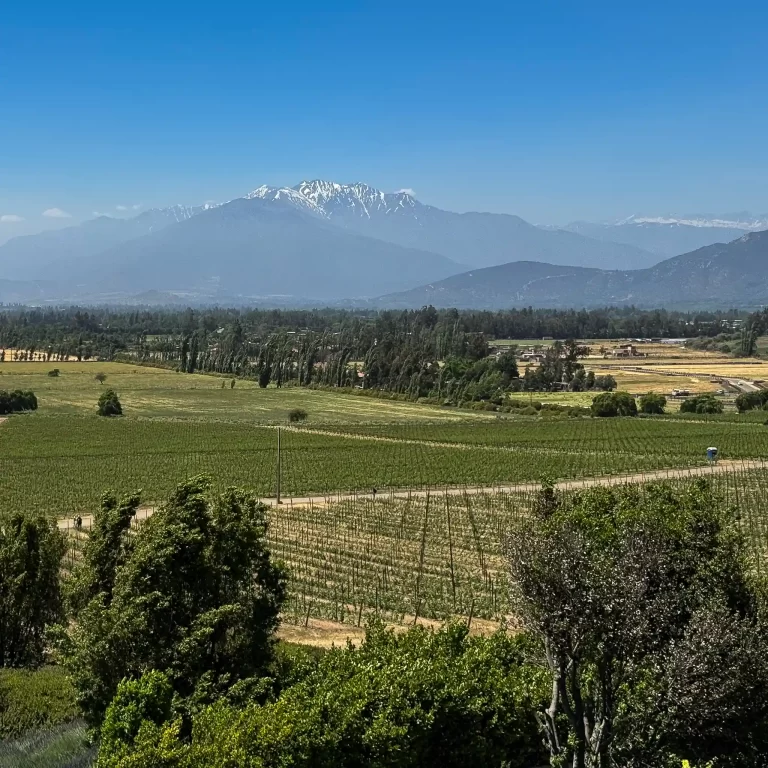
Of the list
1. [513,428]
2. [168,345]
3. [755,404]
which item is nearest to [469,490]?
[513,428]

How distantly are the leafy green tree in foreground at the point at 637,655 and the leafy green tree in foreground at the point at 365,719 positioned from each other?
48.1 inches

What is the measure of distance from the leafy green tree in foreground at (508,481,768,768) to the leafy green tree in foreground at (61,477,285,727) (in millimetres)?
5319

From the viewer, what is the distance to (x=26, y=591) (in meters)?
18.1

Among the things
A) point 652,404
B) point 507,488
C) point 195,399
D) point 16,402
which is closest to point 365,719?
point 507,488

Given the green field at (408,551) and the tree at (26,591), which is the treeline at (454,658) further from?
the green field at (408,551)

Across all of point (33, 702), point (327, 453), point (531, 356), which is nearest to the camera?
point (33, 702)

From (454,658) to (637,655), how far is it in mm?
4198

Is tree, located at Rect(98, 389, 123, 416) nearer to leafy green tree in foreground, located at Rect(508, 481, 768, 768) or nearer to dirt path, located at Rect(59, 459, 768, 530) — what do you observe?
dirt path, located at Rect(59, 459, 768, 530)

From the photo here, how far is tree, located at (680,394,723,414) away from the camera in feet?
285

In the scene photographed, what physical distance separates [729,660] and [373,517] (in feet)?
94.7

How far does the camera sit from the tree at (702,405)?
8681cm

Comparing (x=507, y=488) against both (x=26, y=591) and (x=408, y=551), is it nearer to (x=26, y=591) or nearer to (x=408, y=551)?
(x=408, y=551)

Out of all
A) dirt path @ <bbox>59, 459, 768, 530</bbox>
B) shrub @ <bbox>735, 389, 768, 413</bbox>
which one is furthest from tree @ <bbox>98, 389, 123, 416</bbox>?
shrub @ <bbox>735, 389, 768, 413</bbox>

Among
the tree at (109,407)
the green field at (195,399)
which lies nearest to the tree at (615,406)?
the green field at (195,399)
